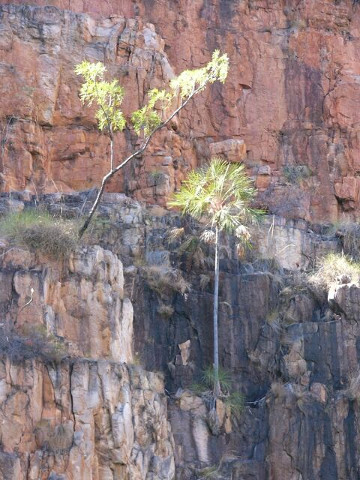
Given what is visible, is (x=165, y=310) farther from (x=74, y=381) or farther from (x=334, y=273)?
(x=74, y=381)

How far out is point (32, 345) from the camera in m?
19.3

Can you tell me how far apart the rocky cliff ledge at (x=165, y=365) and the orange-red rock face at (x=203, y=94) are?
307 cm

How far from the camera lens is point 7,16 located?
2869 cm

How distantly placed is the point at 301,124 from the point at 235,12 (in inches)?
154

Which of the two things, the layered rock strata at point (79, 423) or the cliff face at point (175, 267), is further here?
the cliff face at point (175, 267)

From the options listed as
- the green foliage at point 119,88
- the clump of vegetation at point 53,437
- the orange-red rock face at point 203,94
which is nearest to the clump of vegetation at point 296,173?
the orange-red rock face at point 203,94

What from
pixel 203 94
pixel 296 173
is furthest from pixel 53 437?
pixel 203 94

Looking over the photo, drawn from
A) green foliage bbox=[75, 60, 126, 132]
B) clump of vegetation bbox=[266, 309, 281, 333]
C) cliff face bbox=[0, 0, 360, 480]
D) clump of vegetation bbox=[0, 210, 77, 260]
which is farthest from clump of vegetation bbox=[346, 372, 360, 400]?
green foliage bbox=[75, 60, 126, 132]

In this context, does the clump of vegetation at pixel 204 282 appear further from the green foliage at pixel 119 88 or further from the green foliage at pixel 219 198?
the green foliage at pixel 119 88

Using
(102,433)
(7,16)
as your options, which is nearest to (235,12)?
(7,16)

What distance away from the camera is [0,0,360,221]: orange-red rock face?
1114 inches

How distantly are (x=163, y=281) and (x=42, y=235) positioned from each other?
332cm

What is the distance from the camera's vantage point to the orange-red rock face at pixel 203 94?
92.8 feet

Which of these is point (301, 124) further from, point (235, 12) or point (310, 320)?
point (310, 320)
